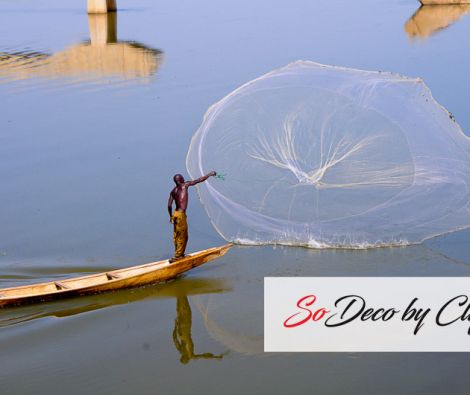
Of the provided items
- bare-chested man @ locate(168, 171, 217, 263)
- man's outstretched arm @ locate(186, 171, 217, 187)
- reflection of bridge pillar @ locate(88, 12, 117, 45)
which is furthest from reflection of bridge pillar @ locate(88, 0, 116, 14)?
man's outstretched arm @ locate(186, 171, 217, 187)

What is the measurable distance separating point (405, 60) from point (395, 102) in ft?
37.0

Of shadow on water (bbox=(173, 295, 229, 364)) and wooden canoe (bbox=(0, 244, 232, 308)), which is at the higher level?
wooden canoe (bbox=(0, 244, 232, 308))

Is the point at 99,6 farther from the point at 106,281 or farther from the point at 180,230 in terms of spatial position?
the point at 106,281

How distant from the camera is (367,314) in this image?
8.07 meters

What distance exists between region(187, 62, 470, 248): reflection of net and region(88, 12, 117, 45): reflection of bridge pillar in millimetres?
17255

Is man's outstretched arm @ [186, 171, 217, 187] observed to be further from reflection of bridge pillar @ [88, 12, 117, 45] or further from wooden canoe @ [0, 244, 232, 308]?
reflection of bridge pillar @ [88, 12, 117, 45]

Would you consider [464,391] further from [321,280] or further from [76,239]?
[76,239]

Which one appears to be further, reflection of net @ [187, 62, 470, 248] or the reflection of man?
reflection of net @ [187, 62, 470, 248]

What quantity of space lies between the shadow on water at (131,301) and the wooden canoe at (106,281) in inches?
3.1

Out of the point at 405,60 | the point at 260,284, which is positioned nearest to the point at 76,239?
the point at 260,284

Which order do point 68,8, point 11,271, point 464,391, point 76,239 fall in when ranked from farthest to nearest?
1. point 68,8
2. point 76,239
3. point 11,271
4. point 464,391

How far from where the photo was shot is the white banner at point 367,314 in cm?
781

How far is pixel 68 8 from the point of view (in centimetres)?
3747

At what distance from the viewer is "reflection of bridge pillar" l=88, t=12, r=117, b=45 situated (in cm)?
2673
